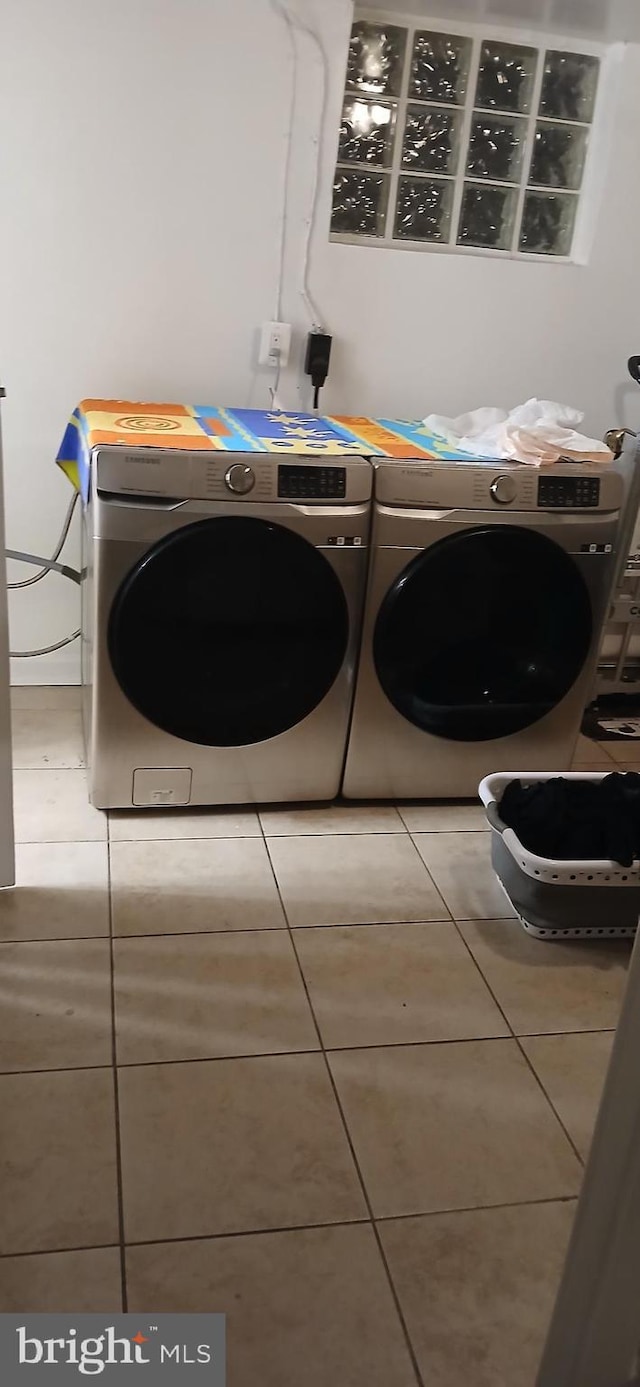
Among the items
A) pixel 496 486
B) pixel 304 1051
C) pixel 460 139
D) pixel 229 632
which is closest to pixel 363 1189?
pixel 304 1051

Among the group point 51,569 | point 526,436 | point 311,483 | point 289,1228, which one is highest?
point 526,436

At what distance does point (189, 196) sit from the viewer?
2.41 m

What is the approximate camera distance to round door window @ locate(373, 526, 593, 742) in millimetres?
2191

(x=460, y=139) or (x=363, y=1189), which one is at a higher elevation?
(x=460, y=139)

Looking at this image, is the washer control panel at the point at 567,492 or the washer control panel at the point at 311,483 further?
the washer control panel at the point at 567,492

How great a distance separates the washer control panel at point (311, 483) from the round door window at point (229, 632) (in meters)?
0.08

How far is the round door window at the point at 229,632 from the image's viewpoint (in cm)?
205

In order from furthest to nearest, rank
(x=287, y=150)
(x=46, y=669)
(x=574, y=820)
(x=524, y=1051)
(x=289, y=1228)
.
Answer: (x=46, y=669), (x=287, y=150), (x=574, y=820), (x=524, y=1051), (x=289, y=1228)

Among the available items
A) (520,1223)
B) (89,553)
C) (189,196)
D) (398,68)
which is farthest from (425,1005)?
(398,68)

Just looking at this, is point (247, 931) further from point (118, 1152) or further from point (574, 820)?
point (574, 820)

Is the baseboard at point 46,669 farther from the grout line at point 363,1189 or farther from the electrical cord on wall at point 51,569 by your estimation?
the grout line at point 363,1189

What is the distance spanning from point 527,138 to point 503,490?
1.07 metres

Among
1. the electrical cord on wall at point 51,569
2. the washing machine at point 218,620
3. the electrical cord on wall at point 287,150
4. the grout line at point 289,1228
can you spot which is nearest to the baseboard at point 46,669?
the electrical cord on wall at point 51,569

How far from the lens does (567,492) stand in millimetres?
2219
